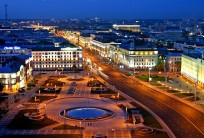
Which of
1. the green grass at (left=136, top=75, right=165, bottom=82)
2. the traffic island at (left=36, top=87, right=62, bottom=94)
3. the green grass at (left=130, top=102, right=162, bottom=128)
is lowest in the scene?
the green grass at (left=130, top=102, right=162, bottom=128)

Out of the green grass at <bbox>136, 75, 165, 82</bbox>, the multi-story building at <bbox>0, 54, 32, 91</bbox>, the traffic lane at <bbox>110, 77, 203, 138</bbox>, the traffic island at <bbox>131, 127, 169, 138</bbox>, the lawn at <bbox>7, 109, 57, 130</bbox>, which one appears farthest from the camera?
the green grass at <bbox>136, 75, 165, 82</bbox>

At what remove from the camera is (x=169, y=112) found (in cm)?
8956

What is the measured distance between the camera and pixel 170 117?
279 feet

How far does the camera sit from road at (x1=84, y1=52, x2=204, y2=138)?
76125mm

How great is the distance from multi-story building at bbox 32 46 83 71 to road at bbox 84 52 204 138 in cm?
3709

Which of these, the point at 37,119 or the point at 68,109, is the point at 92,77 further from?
the point at 37,119

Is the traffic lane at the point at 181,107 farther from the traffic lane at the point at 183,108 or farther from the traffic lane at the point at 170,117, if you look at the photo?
the traffic lane at the point at 170,117

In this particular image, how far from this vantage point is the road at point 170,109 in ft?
250

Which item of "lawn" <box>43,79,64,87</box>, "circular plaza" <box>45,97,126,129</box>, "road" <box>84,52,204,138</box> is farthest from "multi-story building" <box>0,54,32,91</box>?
"road" <box>84,52,204,138</box>

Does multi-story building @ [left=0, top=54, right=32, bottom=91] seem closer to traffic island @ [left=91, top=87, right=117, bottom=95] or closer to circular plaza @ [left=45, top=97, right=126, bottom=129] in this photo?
circular plaza @ [left=45, top=97, right=126, bottom=129]

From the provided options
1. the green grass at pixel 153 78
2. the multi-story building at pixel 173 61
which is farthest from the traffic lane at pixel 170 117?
the multi-story building at pixel 173 61

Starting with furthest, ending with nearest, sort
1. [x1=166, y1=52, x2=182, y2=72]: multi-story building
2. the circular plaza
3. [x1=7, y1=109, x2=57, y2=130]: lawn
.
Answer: [x1=166, y1=52, x2=182, y2=72]: multi-story building, the circular plaza, [x1=7, y1=109, x2=57, y2=130]: lawn

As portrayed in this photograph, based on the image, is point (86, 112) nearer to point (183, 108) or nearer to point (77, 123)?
point (77, 123)

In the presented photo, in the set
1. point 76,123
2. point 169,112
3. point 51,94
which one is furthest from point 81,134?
point 51,94
